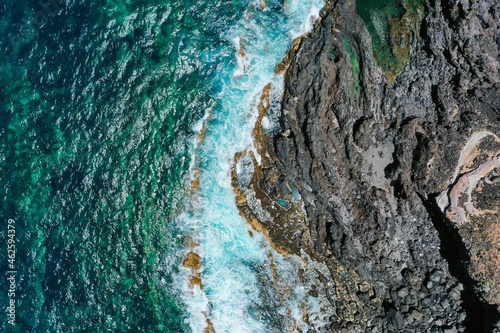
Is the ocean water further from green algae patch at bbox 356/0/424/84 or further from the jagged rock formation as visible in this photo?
green algae patch at bbox 356/0/424/84

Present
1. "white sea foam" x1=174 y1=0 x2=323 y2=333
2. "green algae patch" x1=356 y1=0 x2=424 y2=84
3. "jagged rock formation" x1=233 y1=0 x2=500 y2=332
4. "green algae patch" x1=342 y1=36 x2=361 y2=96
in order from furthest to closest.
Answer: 1. "white sea foam" x1=174 y1=0 x2=323 y2=333
2. "green algae patch" x1=342 y1=36 x2=361 y2=96
3. "green algae patch" x1=356 y1=0 x2=424 y2=84
4. "jagged rock formation" x1=233 y1=0 x2=500 y2=332

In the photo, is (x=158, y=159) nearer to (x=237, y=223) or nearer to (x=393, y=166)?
(x=237, y=223)

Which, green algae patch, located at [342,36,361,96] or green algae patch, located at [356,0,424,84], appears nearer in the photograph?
green algae patch, located at [356,0,424,84]

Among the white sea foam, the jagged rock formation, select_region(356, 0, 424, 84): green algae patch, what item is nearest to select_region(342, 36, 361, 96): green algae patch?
the jagged rock formation

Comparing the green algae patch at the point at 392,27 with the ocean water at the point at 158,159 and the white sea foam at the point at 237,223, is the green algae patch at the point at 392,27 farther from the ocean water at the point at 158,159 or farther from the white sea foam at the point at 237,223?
the white sea foam at the point at 237,223

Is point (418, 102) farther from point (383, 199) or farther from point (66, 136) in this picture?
point (66, 136)

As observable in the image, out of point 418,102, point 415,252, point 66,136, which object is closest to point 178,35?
point 66,136
